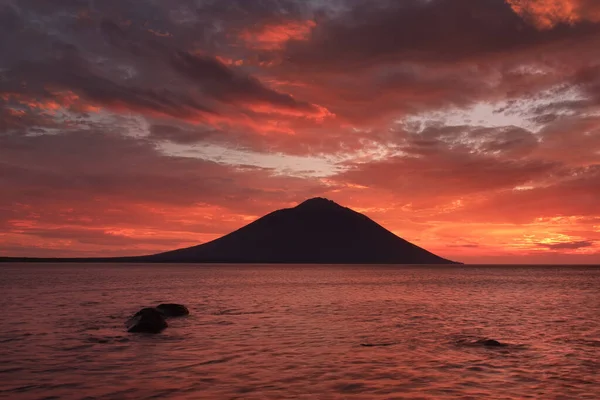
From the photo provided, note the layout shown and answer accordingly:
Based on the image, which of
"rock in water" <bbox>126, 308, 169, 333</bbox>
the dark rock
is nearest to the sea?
the dark rock

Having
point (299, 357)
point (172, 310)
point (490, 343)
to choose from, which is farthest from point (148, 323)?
point (490, 343)

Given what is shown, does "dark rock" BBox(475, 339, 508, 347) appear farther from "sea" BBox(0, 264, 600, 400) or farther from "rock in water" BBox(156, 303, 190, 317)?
"rock in water" BBox(156, 303, 190, 317)

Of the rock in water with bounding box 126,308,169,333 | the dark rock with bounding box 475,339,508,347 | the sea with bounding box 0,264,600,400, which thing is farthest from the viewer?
the rock in water with bounding box 126,308,169,333

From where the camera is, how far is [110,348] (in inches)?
960

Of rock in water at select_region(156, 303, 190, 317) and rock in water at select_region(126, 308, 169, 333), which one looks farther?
rock in water at select_region(156, 303, 190, 317)

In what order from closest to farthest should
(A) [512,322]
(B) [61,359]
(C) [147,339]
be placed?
(B) [61,359], (C) [147,339], (A) [512,322]

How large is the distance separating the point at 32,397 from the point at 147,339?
11.6m

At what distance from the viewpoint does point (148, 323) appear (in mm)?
30266

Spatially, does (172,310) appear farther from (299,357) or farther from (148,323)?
(299,357)

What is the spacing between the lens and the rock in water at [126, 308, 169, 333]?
2998 cm

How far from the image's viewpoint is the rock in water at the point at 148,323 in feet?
98.4

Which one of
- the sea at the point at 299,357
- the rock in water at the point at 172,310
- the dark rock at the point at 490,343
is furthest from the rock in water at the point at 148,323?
the dark rock at the point at 490,343

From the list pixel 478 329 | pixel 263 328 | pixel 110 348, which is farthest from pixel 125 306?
pixel 478 329

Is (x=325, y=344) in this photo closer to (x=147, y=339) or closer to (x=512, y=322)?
(x=147, y=339)
